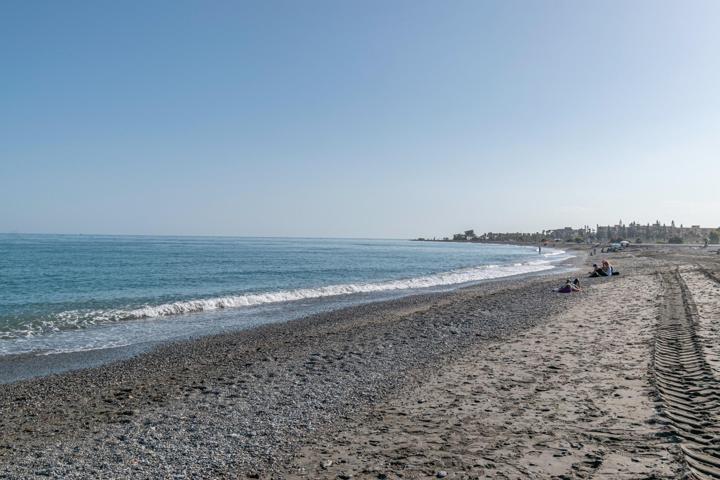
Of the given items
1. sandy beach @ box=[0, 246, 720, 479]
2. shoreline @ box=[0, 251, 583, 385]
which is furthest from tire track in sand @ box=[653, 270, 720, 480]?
shoreline @ box=[0, 251, 583, 385]

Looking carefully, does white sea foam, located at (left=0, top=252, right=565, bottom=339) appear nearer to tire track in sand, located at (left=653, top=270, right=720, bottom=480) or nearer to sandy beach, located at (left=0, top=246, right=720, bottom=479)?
sandy beach, located at (left=0, top=246, right=720, bottom=479)

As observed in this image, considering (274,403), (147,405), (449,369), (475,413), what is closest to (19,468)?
(147,405)

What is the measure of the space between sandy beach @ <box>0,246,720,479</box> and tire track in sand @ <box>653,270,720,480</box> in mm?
27

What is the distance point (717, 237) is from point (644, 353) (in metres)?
132

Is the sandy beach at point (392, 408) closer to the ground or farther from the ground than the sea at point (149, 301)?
farther from the ground

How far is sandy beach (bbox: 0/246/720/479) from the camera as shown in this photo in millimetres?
5195

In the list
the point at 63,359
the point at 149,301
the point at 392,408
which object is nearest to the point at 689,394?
the point at 392,408

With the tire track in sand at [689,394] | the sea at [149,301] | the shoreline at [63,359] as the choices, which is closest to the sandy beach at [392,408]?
the tire track in sand at [689,394]

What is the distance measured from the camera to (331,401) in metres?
7.51

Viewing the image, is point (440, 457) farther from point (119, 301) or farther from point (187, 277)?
point (187, 277)

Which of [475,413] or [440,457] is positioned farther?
[475,413]

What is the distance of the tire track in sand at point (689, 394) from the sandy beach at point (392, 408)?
0.09 feet

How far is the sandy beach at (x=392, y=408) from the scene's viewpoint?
5.20m

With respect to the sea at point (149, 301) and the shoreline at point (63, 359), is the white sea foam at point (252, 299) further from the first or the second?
the shoreline at point (63, 359)
